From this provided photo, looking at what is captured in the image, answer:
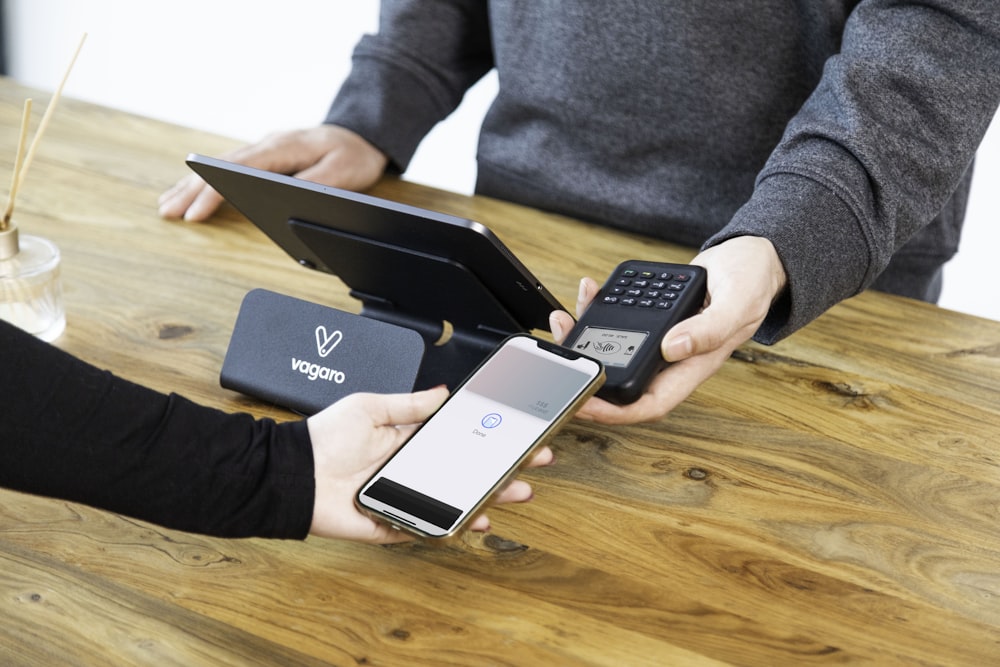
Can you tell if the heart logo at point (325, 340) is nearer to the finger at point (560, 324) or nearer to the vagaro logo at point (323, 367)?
the vagaro logo at point (323, 367)

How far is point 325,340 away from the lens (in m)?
0.78

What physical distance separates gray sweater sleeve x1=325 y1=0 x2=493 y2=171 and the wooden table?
1.02ft

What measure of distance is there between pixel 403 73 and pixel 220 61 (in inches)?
69.7

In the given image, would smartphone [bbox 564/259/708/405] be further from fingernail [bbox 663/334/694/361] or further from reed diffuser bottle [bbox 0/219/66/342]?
reed diffuser bottle [bbox 0/219/66/342]

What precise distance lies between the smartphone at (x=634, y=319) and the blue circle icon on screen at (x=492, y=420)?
84 millimetres

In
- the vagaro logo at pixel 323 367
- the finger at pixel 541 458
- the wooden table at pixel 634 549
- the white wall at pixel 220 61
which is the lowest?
the white wall at pixel 220 61

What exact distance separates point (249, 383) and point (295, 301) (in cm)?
7

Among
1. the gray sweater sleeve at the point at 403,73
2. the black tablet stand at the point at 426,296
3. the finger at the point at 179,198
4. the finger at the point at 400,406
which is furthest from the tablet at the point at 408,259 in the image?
the gray sweater sleeve at the point at 403,73

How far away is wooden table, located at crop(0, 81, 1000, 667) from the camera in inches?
23.5

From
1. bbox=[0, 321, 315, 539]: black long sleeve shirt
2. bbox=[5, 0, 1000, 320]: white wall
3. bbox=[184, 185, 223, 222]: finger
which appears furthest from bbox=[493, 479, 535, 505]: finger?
bbox=[5, 0, 1000, 320]: white wall

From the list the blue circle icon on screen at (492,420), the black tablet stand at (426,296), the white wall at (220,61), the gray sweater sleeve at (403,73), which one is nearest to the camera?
the blue circle icon on screen at (492,420)

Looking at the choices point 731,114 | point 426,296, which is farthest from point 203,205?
point 731,114

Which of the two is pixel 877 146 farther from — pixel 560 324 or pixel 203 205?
pixel 203 205

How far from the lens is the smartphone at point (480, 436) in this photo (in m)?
0.63
